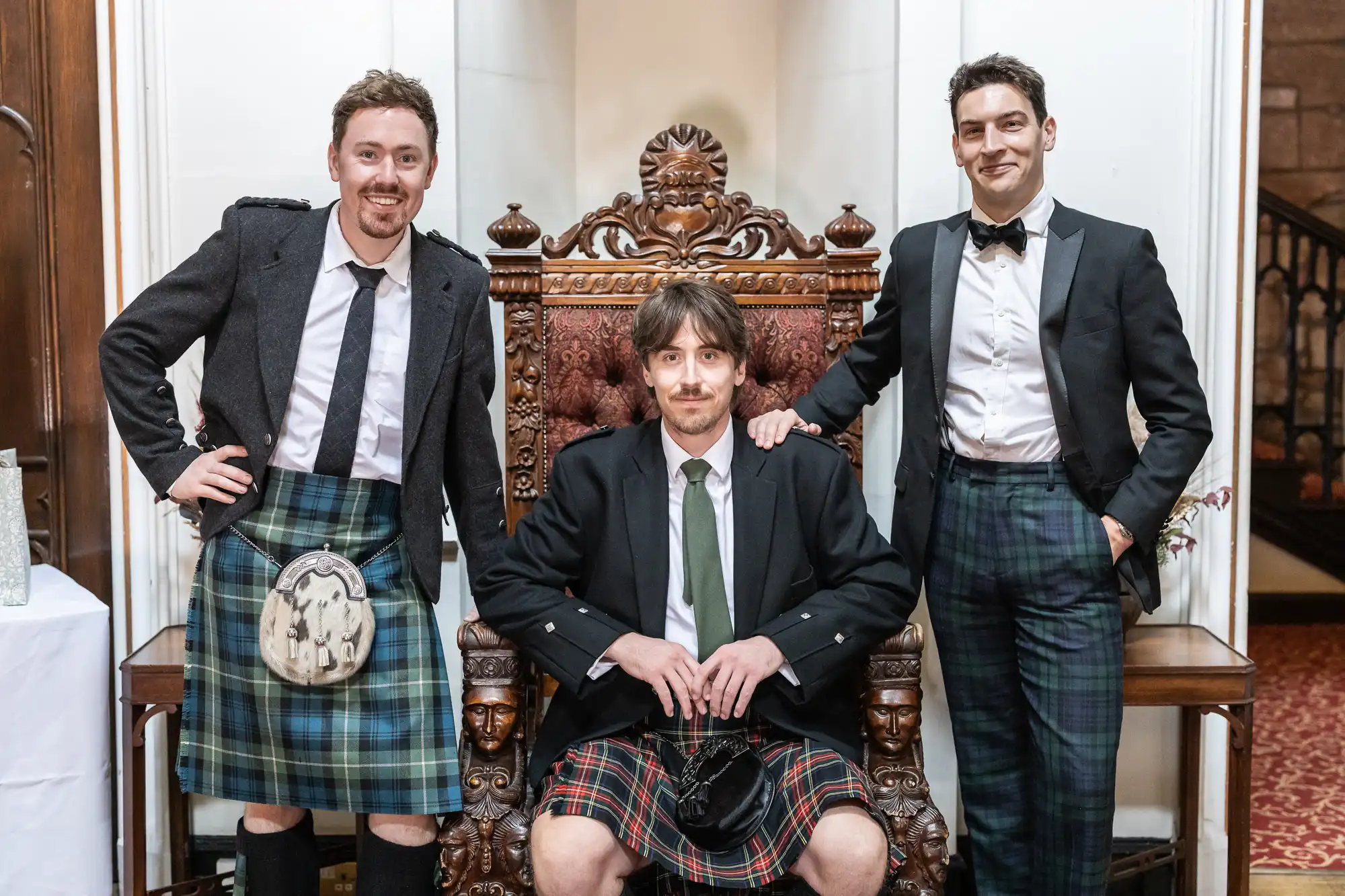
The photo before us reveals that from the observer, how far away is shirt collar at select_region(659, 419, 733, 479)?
8.79 ft

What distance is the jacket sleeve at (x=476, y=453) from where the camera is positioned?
267 cm

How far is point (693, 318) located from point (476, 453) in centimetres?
57

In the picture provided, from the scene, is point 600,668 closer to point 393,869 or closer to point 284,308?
point 393,869

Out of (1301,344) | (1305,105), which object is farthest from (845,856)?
(1305,105)

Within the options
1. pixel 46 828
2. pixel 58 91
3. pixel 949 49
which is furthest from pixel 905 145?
pixel 46 828

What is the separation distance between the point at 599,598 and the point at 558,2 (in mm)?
2351

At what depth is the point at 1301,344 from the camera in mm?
7227

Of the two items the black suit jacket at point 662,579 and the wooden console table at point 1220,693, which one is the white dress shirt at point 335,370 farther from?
the wooden console table at point 1220,693

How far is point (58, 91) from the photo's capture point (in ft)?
11.2

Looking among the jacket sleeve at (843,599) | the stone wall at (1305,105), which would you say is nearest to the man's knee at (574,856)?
the jacket sleeve at (843,599)

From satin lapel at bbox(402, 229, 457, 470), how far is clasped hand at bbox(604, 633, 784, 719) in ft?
2.06

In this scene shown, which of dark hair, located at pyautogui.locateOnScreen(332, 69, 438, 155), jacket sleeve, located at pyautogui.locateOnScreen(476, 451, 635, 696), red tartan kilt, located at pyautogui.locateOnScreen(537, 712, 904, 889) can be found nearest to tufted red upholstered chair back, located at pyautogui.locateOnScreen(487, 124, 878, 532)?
jacket sleeve, located at pyautogui.locateOnScreen(476, 451, 635, 696)

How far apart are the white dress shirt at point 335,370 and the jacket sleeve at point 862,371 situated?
98 centimetres

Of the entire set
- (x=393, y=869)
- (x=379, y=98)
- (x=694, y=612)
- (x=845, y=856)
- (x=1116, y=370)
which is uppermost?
(x=379, y=98)
